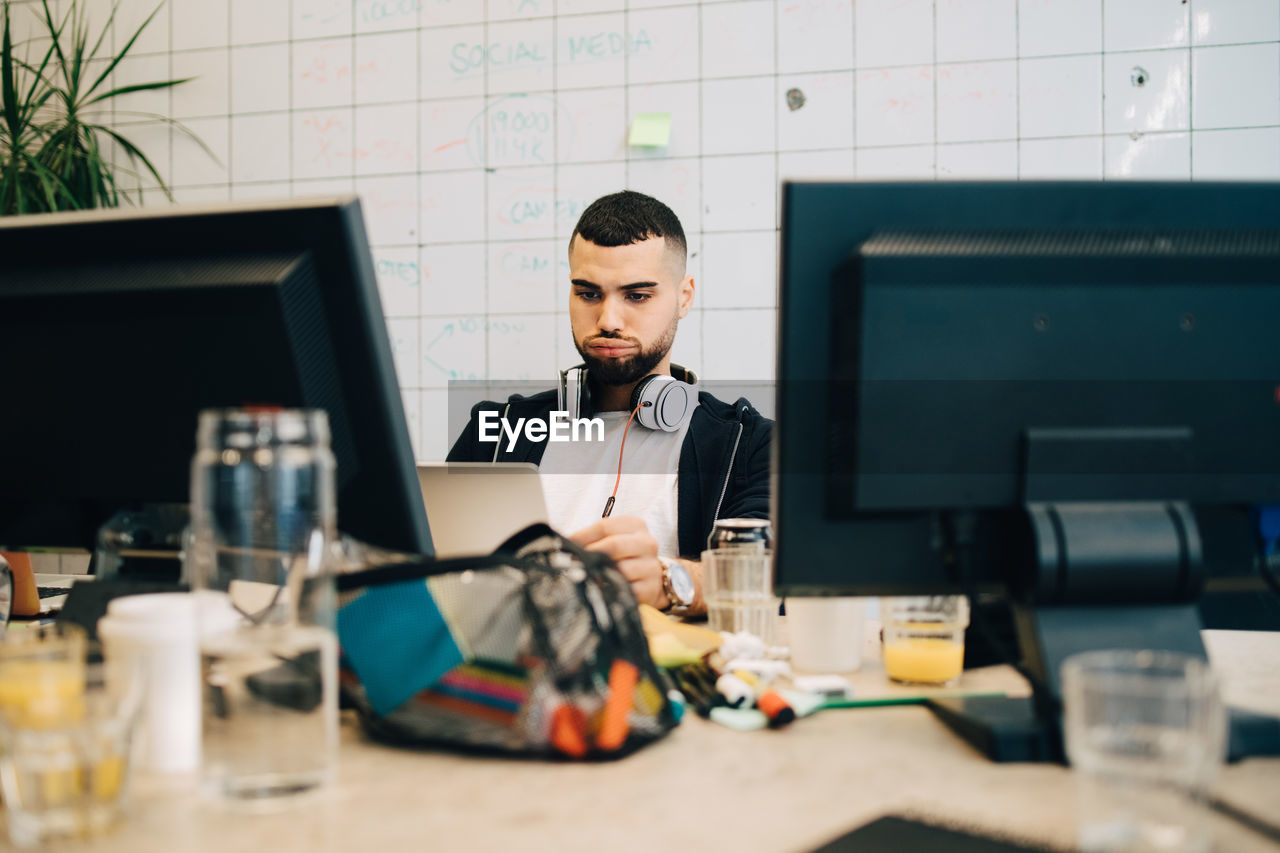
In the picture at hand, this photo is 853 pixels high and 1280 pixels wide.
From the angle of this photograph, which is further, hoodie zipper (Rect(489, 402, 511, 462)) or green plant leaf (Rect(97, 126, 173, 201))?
green plant leaf (Rect(97, 126, 173, 201))

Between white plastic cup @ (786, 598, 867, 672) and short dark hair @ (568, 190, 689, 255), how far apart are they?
1.13 meters

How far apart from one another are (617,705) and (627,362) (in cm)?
131

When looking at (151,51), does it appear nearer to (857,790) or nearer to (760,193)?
(760,193)

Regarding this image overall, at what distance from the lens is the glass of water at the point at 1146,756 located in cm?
53

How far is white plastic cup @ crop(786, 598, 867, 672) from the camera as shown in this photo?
1017mm

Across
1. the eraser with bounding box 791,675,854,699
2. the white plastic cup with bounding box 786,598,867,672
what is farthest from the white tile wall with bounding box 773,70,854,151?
the eraser with bounding box 791,675,854,699

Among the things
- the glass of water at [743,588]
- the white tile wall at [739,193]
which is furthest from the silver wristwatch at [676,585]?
the white tile wall at [739,193]

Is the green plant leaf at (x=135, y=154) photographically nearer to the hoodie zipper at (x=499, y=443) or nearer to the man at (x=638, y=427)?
the hoodie zipper at (x=499, y=443)

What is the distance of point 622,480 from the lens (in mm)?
1971

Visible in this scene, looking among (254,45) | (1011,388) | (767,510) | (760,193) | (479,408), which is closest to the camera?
(1011,388)

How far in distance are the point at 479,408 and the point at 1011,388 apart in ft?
5.13

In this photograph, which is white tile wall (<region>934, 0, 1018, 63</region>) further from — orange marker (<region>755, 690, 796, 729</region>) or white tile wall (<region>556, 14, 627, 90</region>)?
orange marker (<region>755, 690, 796, 729</region>)

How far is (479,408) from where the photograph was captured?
85.7 inches

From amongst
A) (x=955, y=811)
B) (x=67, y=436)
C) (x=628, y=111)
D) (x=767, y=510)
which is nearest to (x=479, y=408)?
(x=767, y=510)
